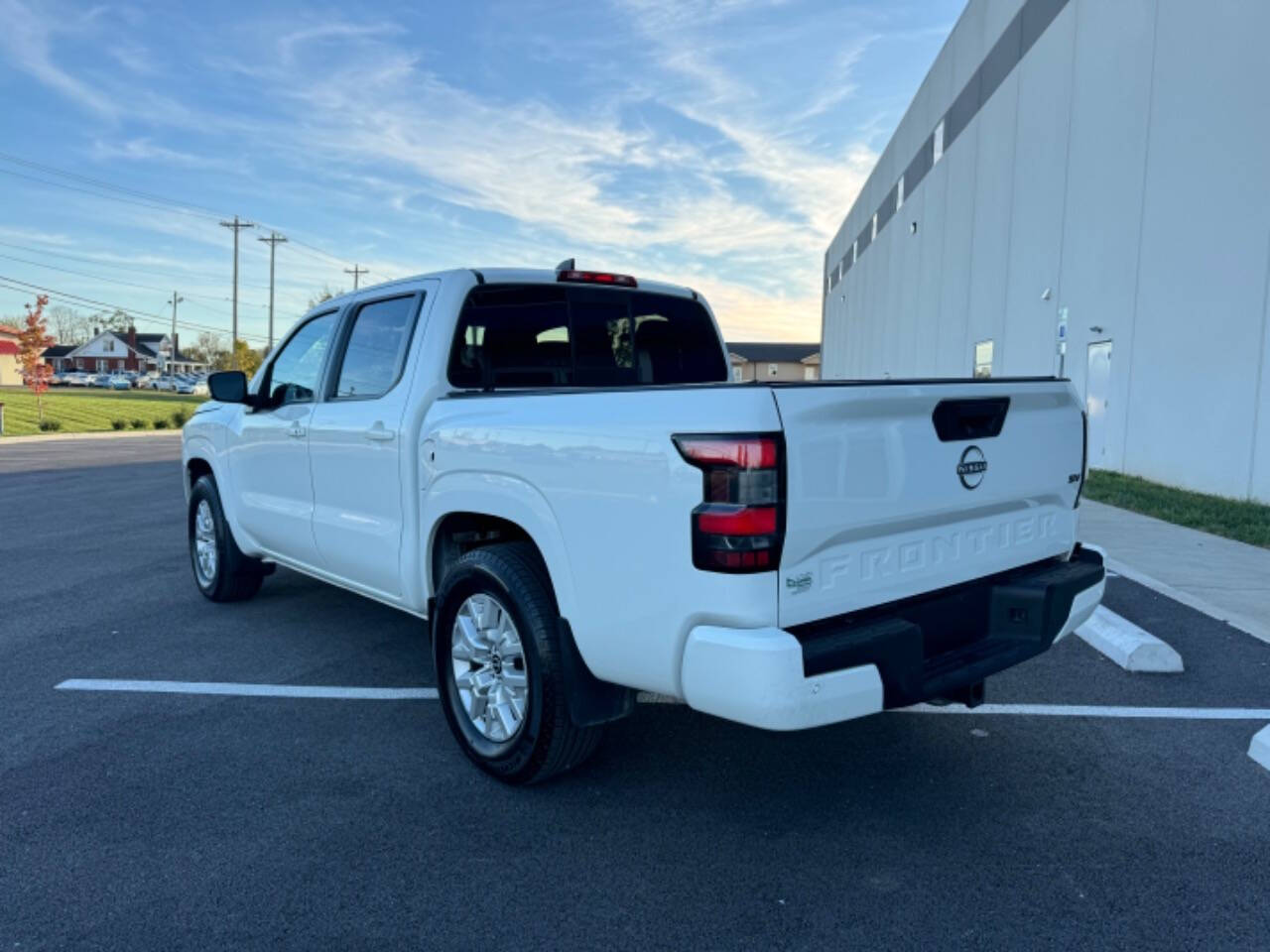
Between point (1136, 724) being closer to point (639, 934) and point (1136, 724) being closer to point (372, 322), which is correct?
point (639, 934)

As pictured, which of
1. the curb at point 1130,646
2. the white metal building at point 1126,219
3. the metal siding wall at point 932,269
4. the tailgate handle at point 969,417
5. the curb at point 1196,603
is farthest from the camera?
the metal siding wall at point 932,269

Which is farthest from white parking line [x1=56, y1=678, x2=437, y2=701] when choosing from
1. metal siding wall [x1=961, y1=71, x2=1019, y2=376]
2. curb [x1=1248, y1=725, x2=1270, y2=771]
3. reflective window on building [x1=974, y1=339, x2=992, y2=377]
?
reflective window on building [x1=974, y1=339, x2=992, y2=377]

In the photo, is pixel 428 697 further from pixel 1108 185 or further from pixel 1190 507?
pixel 1108 185

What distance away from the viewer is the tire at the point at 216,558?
6.14 meters

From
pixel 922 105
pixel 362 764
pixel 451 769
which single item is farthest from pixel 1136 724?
pixel 922 105

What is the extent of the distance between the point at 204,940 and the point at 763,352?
3917 inches

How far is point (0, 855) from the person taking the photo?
9.94ft

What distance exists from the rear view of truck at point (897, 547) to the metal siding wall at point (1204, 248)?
1022 centimetres

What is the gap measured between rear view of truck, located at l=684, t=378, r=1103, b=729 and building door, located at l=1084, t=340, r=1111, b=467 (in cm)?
1402

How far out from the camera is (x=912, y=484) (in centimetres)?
296

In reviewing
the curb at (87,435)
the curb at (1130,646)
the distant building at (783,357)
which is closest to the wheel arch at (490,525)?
the curb at (1130,646)

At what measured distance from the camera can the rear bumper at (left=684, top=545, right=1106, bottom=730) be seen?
2605 millimetres

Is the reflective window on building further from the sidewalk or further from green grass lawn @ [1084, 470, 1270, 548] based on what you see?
the sidewalk

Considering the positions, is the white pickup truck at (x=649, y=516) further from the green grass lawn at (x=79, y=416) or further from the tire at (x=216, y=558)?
the green grass lawn at (x=79, y=416)
